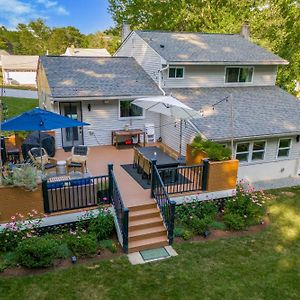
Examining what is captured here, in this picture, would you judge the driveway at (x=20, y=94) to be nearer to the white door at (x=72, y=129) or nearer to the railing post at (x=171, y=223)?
the white door at (x=72, y=129)

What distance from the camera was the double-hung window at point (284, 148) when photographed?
14.5 meters

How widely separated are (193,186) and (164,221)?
2.01 metres

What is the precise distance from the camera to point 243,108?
1514 cm

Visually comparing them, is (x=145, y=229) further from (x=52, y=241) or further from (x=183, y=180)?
(x=52, y=241)

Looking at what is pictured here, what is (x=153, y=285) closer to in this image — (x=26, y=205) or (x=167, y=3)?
(x=26, y=205)

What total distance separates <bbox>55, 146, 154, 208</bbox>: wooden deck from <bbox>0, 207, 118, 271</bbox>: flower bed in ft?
3.62

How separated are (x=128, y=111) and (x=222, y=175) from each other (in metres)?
7.23

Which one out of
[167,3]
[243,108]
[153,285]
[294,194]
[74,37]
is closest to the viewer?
[153,285]

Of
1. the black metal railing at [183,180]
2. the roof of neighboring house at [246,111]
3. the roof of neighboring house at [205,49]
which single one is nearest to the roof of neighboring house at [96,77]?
the roof of neighboring house at [205,49]

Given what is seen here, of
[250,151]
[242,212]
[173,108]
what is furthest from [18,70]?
[242,212]

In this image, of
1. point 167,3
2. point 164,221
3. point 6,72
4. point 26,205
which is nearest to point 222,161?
point 164,221

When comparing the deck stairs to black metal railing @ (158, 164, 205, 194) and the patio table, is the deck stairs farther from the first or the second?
the patio table

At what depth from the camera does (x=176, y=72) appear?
54.2 feet

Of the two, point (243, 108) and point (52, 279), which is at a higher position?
point (243, 108)
